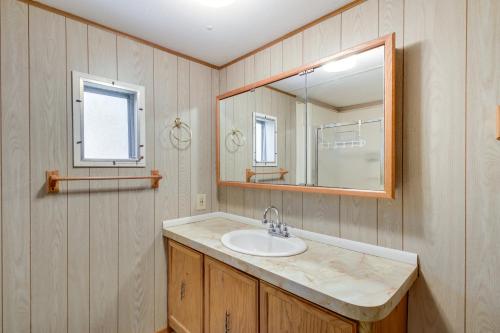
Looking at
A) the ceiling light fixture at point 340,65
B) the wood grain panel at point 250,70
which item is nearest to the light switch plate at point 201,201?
the wood grain panel at point 250,70

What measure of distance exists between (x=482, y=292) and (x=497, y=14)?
112 centimetres

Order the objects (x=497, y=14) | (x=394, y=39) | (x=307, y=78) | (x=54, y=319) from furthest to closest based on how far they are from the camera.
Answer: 1. (x=307, y=78)
2. (x=54, y=319)
3. (x=394, y=39)
4. (x=497, y=14)

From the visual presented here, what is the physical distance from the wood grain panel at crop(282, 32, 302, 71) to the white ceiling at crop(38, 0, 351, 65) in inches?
2.6

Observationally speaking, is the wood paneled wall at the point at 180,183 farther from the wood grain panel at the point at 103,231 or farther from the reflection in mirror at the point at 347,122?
the reflection in mirror at the point at 347,122

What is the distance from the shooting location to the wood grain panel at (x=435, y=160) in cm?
106

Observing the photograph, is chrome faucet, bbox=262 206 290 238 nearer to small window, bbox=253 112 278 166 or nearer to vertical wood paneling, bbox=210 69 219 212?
small window, bbox=253 112 278 166

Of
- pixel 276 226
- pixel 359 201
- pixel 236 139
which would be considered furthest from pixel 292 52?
pixel 276 226

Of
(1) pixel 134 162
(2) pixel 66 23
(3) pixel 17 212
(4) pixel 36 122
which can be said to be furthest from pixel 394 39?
(3) pixel 17 212

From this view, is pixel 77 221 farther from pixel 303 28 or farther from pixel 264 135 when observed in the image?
pixel 303 28

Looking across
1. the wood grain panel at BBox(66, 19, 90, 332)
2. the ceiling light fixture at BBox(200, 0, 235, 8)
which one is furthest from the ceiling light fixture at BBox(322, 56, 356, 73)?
the wood grain panel at BBox(66, 19, 90, 332)

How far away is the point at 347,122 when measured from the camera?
136 centimetres

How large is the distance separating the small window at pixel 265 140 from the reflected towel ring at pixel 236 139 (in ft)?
0.45

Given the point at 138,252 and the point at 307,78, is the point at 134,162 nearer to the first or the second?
the point at 138,252

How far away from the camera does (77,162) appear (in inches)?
58.2
